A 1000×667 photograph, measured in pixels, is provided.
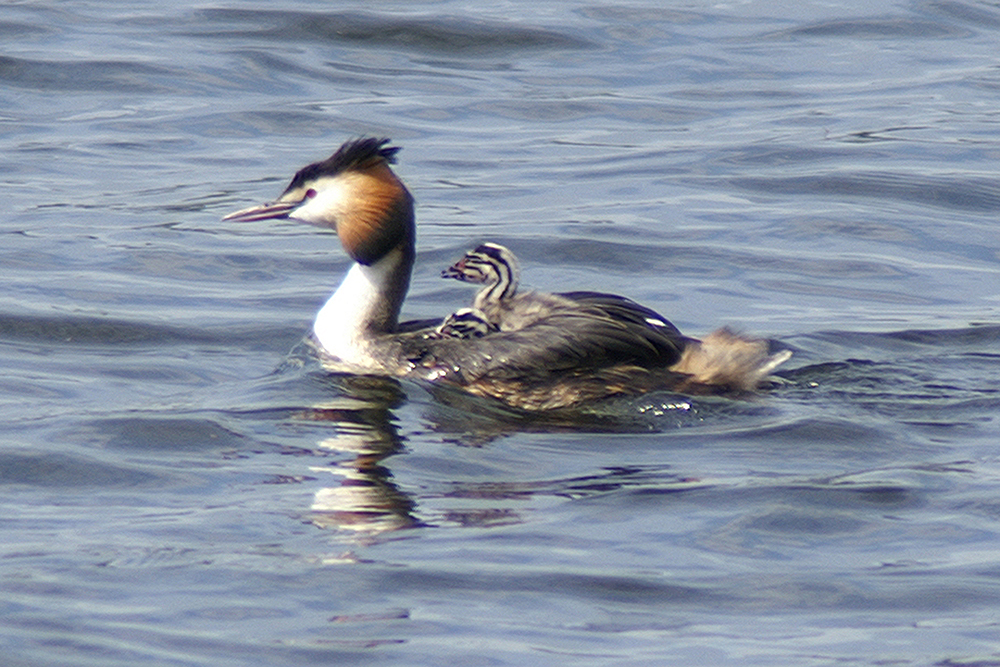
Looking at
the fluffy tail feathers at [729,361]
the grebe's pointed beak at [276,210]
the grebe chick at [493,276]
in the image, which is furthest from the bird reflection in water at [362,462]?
the fluffy tail feathers at [729,361]

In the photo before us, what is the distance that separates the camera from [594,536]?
240 inches

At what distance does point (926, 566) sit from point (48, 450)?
10.3ft

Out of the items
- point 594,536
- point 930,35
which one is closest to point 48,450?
point 594,536

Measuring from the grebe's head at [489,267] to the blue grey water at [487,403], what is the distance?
23.0 inches

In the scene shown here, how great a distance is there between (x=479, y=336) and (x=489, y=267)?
1.12 ft

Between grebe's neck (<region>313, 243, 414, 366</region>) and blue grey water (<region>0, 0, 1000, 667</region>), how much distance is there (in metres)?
0.24

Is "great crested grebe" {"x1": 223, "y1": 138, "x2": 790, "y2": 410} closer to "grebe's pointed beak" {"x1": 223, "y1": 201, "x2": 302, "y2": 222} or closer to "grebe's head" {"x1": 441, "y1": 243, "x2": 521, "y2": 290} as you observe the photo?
"grebe's pointed beak" {"x1": 223, "y1": 201, "x2": 302, "y2": 222}

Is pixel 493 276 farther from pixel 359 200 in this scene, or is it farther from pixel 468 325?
pixel 359 200

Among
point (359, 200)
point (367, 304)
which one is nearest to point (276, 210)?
point (359, 200)

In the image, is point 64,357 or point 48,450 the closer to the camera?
point 48,450

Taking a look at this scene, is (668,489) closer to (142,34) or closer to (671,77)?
(671,77)

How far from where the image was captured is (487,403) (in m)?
7.70

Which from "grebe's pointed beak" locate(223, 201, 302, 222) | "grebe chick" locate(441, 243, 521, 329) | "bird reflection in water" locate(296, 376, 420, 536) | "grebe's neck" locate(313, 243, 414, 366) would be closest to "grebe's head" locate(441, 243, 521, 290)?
"grebe chick" locate(441, 243, 521, 329)

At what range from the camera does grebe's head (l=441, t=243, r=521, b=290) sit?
807 cm
